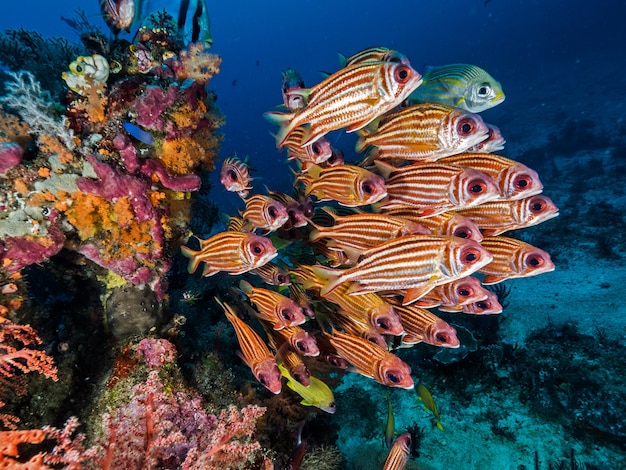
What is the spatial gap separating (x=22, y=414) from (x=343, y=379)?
5.01 m

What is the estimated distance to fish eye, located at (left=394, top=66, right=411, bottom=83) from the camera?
240 cm

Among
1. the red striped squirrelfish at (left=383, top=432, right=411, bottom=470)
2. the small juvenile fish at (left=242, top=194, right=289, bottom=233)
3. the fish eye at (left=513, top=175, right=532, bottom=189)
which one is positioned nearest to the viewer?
the fish eye at (left=513, top=175, right=532, bottom=189)

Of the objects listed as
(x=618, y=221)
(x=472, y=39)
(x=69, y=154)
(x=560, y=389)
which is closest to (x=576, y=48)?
(x=472, y=39)

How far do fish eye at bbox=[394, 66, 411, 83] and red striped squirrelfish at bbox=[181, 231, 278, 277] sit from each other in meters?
1.70

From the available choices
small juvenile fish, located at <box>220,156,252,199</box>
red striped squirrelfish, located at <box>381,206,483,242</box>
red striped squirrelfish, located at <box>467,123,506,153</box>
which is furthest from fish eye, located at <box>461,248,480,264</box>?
small juvenile fish, located at <box>220,156,252,199</box>

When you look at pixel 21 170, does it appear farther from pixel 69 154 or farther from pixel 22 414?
pixel 22 414

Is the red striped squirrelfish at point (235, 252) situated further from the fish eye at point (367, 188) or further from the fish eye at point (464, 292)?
the fish eye at point (464, 292)

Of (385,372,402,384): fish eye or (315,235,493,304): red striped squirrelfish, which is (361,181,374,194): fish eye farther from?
(385,372,402,384): fish eye

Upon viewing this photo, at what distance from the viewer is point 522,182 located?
282 centimetres

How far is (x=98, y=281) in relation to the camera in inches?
185

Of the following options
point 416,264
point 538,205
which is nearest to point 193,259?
point 416,264

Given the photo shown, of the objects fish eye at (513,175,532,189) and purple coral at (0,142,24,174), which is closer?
fish eye at (513,175,532,189)

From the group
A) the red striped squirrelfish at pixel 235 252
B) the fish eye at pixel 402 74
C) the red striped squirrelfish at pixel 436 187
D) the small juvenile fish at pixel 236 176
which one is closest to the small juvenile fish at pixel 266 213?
the red striped squirrelfish at pixel 235 252

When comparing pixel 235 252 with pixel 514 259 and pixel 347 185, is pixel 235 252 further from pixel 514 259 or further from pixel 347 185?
pixel 514 259
